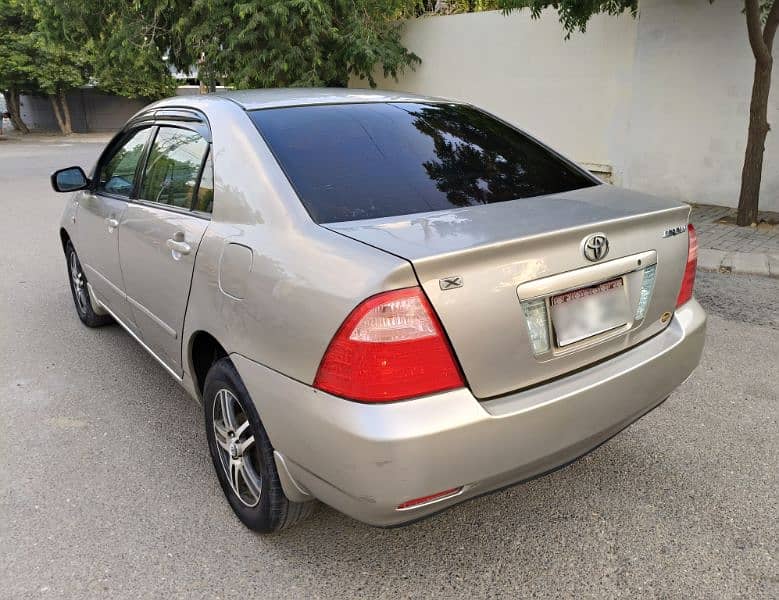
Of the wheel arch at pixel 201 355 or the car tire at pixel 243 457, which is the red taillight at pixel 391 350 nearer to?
the car tire at pixel 243 457

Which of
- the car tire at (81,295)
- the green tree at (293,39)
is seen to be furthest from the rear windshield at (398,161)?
the green tree at (293,39)

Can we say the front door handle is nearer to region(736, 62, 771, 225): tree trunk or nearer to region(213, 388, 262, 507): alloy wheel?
region(213, 388, 262, 507): alloy wheel

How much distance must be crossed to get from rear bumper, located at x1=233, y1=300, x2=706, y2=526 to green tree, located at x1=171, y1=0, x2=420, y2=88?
1007 centimetres

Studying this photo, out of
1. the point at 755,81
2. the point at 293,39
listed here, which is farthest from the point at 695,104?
the point at 293,39

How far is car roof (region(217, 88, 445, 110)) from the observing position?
2.87 metres

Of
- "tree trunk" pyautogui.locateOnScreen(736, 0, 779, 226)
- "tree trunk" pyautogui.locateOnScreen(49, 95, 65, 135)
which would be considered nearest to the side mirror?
"tree trunk" pyautogui.locateOnScreen(736, 0, 779, 226)

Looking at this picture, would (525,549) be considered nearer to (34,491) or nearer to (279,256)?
(279,256)

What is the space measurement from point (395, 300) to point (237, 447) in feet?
3.54

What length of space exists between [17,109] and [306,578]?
116 ft

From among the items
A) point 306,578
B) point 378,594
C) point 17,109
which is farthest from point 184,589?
point 17,109

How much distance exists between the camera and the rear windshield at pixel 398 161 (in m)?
2.38

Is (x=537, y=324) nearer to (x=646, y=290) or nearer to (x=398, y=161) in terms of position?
(x=646, y=290)

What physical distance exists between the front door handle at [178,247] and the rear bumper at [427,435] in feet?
2.03

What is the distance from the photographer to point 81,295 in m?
4.87
